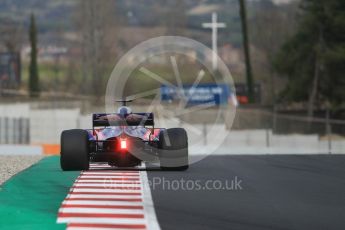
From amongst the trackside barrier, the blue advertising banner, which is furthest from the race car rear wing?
the blue advertising banner

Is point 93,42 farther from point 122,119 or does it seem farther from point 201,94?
point 122,119

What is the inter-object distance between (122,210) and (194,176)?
5849 mm

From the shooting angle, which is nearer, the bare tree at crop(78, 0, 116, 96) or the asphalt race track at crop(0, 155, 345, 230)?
the asphalt race track at crop(0, 155, 345, 230)

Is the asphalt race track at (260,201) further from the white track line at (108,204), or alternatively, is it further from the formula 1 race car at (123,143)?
the formula 1 race car at (123,143)

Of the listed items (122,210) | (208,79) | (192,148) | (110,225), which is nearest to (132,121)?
(122,210)

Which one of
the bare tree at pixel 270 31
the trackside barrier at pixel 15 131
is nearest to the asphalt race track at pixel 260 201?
the trackside barrier at pixel 15 131

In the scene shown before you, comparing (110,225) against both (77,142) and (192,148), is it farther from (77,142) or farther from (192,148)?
(192,148)

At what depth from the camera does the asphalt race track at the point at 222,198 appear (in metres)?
10.4

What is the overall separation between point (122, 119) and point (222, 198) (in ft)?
18.0

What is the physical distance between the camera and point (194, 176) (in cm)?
1723

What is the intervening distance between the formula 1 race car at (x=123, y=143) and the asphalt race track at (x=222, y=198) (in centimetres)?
38

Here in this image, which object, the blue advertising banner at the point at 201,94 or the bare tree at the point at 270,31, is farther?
the bare tree at the point at 270,31

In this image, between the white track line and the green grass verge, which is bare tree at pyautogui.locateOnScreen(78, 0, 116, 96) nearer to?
the green grass verge

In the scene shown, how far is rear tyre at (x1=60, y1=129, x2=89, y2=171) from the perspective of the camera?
17.3 meters
